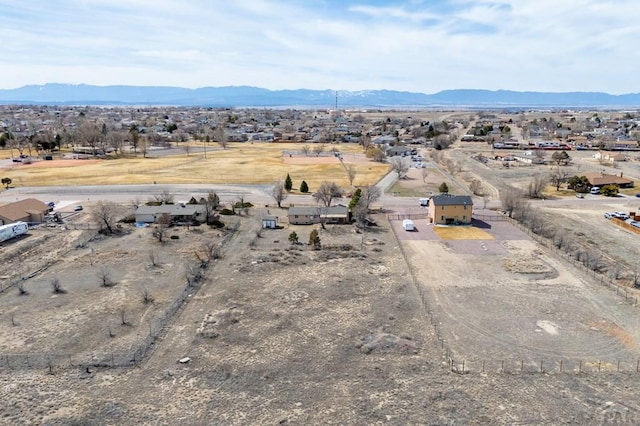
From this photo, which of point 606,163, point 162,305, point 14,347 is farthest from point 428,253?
point 606,163

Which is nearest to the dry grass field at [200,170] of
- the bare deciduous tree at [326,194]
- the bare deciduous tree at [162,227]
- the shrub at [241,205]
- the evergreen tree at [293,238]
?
the bare deciduous tree at [326,194]

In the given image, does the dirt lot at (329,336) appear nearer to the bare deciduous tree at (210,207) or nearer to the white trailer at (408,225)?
the white trailer at (408,225)

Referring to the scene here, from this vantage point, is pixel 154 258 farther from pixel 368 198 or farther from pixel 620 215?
pixel 620 215

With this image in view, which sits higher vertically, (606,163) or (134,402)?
(606,163)

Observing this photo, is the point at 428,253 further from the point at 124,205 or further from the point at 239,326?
the point at 124,205

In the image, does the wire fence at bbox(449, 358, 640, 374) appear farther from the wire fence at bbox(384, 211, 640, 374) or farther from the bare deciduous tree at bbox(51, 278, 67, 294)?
the bare deciduous tree at bbox(51, 278, 67, 294)
